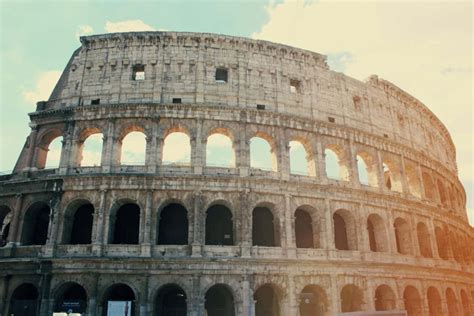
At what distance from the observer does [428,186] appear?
27.5 meters

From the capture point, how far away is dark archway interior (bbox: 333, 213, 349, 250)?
71.5 feet

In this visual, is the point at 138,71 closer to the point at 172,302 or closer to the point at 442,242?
the point at 172,302

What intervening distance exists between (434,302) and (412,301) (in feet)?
7.80

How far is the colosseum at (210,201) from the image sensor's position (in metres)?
17.8

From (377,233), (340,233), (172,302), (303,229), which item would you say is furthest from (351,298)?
(172,302)

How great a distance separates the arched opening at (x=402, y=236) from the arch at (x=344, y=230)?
3966mm

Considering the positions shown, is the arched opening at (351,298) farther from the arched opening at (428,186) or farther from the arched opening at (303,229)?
the arched opening at (428,186)

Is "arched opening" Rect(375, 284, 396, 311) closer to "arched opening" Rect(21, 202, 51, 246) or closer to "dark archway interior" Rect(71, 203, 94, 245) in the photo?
"dark archway interior" Rect(71, 203, 94, 245)

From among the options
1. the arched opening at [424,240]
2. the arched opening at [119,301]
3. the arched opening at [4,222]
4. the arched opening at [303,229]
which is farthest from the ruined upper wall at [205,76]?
the arched opening at [119,301]

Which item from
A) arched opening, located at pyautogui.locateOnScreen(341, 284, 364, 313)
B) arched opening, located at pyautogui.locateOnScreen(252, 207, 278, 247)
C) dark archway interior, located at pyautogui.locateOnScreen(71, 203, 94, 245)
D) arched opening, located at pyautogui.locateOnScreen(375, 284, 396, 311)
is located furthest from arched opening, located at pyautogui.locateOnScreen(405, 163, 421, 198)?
dark archway interior, located at pyautogui.locateOnScreen(71, 203, 94, 245)

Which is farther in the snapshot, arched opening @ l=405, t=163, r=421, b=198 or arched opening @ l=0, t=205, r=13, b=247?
arched opening @ l=405, t=163, r=421, b=198

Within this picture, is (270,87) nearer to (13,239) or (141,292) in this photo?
(141,292)

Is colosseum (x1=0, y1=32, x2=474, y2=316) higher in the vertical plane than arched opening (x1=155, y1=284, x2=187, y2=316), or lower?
higher

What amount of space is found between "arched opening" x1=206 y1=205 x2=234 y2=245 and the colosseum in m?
0.08
